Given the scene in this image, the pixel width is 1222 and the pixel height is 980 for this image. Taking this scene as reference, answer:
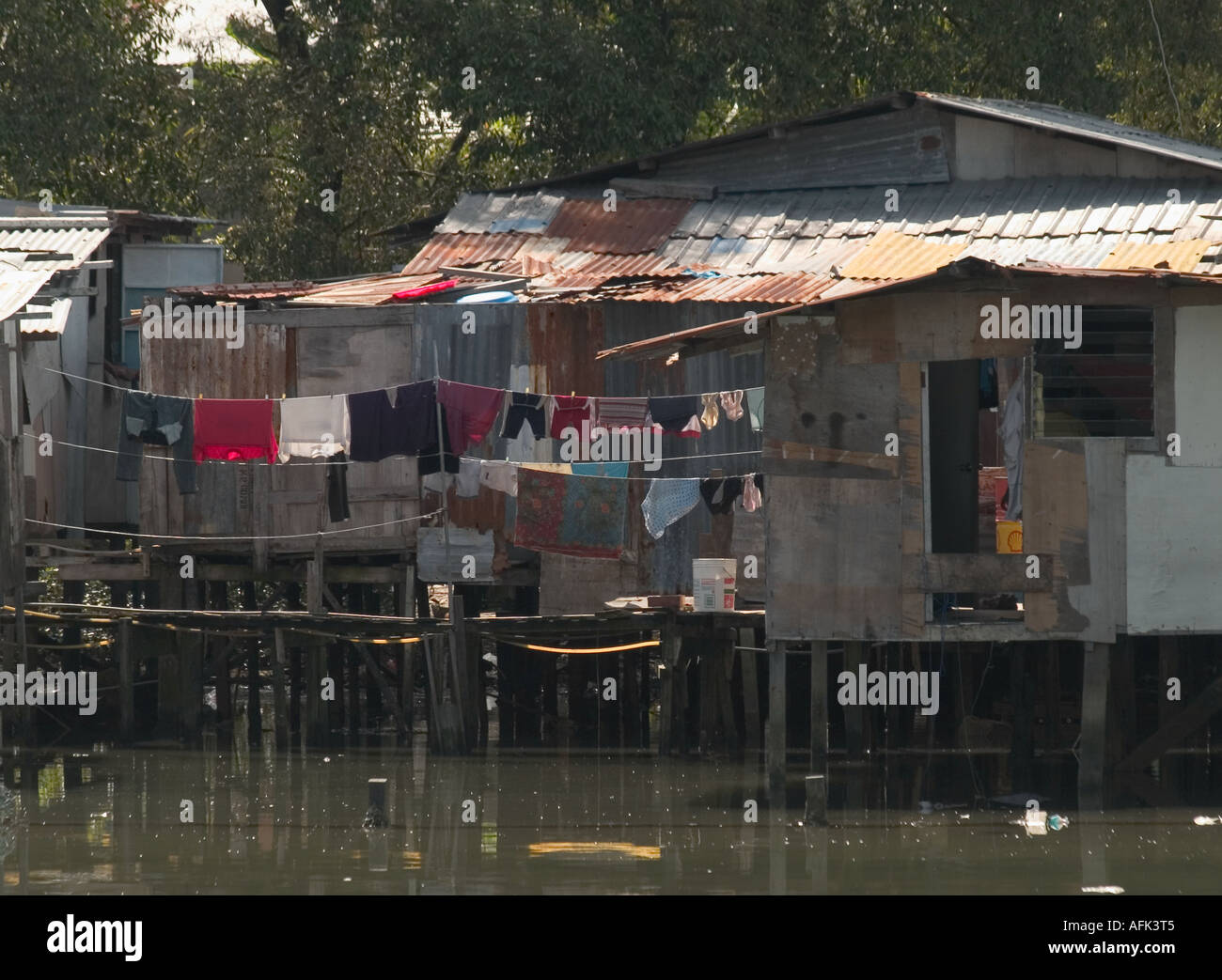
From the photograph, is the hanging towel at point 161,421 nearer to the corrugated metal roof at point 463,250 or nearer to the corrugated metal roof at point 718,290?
the corrugated metal roof at point 463,250

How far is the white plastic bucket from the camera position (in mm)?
19375

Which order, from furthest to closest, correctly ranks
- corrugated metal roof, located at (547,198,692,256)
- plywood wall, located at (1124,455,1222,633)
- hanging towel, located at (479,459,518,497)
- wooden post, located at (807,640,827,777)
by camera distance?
corrugated metal roof, located at (547,198,692,256) → hanging towel, located at (479,459,518,497) → wooden post, located at (807,640,827,777) → plywood wall, located at (1124,455,1222,633)

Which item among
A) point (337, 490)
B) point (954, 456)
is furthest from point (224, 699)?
point (954, 456)

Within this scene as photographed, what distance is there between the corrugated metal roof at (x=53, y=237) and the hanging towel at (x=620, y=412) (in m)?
5.19

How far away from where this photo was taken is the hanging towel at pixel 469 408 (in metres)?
20.8

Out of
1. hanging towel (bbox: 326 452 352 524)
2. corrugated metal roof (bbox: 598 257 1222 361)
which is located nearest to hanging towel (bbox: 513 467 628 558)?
hanging towel (bbox: 326 452 352 524)

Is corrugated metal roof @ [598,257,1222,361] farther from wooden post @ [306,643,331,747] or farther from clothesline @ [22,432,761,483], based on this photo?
wooden post @ [306,643,331,747]

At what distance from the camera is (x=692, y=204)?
79.8ft

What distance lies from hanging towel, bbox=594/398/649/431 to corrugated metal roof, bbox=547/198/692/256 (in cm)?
316

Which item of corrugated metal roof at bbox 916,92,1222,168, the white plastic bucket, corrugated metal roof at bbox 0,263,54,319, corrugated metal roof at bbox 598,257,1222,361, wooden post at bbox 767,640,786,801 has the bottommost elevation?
wooden post at bbox 767,640,786,801

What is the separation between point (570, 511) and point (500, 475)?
2.58 feet

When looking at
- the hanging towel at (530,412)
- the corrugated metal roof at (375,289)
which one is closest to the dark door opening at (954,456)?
the hanging towel at (530,412)

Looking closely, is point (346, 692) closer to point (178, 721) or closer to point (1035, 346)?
point (178, 721)

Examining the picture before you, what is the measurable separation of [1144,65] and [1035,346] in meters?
13.9
